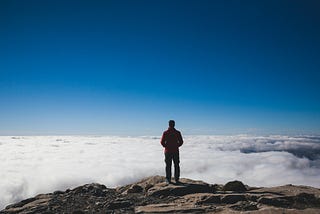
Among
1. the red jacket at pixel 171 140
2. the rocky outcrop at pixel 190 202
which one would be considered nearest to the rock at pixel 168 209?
the rocky outcrop at pixel 190 202

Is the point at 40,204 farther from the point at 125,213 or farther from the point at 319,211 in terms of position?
the point at 319,211

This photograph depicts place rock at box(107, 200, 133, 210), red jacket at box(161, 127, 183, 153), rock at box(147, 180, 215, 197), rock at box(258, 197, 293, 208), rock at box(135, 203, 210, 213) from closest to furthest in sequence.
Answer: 1. rock at box(135, 203, 210, 213)
2. rock at box(258, 197, 293, 208)
3. rock at box(107, 200, 133, 210)
4. rock at box(147, 180, 215, 197)
5. red jacket at box(161, 127, 183, 153)

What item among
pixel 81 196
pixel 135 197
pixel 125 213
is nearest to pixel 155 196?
pixel 135 197

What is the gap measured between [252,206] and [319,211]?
253 centimetres

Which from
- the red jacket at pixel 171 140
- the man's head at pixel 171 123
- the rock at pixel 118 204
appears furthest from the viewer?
the red jacket at pixel 171 140

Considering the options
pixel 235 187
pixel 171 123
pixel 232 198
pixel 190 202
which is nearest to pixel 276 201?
pixel 232 198

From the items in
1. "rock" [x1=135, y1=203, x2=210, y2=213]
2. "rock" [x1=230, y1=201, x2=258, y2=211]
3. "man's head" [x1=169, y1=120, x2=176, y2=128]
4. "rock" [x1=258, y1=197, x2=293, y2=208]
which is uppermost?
"man's head" [x1=169, y1=120, x2=176, y2=128]

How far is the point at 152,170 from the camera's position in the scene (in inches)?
7013

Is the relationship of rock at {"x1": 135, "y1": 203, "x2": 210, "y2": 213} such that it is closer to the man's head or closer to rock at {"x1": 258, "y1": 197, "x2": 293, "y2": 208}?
rock at {"x1": 258, "y1": 197, "x2": 293, "y2": 208}

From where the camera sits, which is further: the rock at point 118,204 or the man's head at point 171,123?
the man's head at point 171,123

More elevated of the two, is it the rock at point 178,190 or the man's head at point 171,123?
the man's head at point 171,123

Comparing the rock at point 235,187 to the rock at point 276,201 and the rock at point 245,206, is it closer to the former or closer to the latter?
the rock at point 276,201

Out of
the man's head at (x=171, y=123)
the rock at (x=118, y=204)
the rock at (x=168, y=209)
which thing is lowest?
the rock at (x=118, y=204)

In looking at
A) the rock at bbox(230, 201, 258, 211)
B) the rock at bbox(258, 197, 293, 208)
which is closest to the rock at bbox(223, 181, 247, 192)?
the rock at bbox(258, 197, 293, 208)
